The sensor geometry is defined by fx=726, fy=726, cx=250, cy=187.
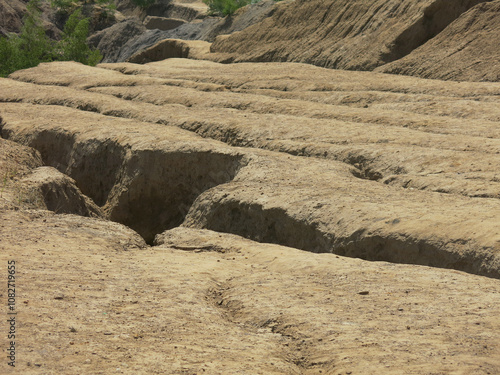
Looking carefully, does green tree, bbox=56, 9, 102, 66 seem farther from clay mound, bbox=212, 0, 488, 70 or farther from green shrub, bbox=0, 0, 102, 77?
clay mound, bbox=212, 0, 488, 70

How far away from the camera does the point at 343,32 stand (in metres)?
22.0

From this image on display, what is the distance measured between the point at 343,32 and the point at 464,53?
4.99 metres

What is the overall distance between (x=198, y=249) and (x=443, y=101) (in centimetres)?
804

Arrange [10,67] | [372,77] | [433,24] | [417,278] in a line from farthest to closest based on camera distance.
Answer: [10,67]
[433,24]
[372,77]
[417,278]

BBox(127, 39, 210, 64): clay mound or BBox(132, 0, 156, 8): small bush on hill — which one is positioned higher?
BBox(132, 0, 156, 8): small bush on hill

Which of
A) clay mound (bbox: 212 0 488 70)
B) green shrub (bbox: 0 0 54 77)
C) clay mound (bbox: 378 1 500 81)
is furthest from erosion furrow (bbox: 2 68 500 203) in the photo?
green shrub (bbox: 0 0 54 77)

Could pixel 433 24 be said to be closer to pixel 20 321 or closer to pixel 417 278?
pixel 417 278

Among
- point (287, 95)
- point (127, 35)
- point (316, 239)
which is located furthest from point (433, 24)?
point (127, 35)

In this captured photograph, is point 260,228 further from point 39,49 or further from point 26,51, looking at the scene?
point 26,51

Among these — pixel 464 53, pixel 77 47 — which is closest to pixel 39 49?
pixel 77 47

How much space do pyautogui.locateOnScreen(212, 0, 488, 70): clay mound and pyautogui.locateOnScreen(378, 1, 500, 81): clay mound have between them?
69 cm

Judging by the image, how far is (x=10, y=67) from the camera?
2956cm

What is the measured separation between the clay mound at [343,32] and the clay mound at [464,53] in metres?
0.69

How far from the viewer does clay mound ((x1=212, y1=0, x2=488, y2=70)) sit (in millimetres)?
19719
